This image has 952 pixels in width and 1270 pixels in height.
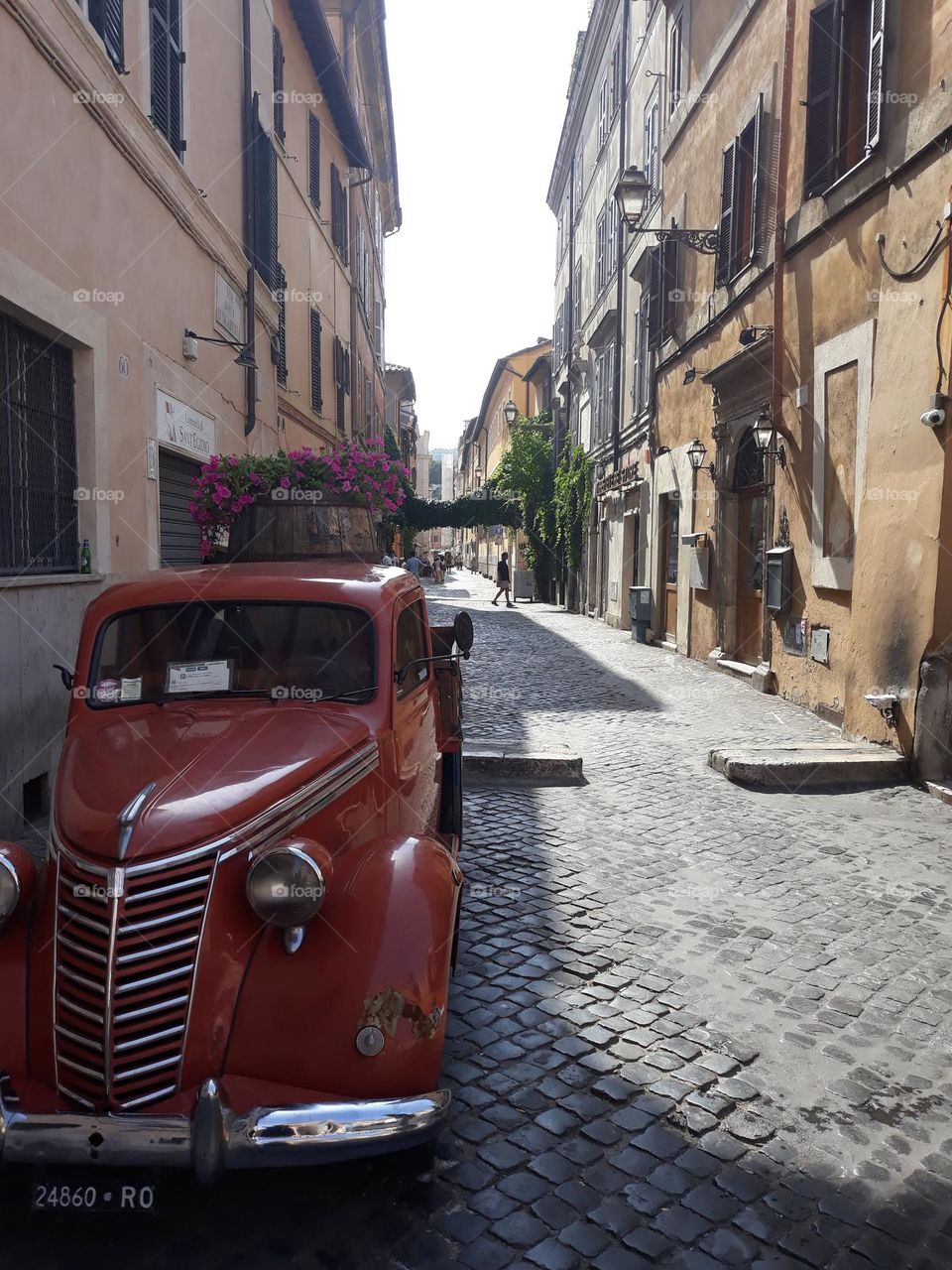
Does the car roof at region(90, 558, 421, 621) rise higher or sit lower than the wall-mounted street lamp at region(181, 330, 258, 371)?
lower

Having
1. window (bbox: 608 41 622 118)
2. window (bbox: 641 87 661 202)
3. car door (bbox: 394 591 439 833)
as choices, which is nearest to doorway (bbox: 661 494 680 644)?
window (bbox: 641 87 661 202)

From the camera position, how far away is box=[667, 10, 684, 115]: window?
14.0 m

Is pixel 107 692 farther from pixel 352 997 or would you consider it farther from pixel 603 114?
pixel 603 114

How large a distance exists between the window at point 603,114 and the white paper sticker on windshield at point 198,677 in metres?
22.3

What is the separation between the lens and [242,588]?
11.4ft

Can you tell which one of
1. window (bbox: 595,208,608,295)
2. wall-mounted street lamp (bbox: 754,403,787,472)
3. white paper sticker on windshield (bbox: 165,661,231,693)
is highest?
window (bbox: 595,208,608,295)

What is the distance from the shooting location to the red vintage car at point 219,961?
2.13m

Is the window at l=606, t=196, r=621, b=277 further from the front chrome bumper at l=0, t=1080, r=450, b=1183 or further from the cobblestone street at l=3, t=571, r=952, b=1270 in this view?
the front chrome bumper at l=0, t=1080, r=450, b=1183

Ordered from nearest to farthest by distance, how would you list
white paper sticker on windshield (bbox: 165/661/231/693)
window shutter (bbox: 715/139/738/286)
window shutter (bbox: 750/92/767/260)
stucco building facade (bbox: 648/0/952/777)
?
white paper sticker on windshield (bbox: 165/661/231/693)
stucco building facade (bbox: 648/0/952/777)
window shutter (bbox: 750/92/767/260)
window shutter (bbox: 715/139/738/286)

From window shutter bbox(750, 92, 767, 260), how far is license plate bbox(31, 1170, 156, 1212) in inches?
424

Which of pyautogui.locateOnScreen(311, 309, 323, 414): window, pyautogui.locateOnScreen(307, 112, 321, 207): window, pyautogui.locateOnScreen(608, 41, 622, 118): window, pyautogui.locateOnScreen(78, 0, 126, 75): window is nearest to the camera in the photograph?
pyautogui.locateOnScreen(78, 0, 126, 75): window

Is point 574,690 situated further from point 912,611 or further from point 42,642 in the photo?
point 42,642

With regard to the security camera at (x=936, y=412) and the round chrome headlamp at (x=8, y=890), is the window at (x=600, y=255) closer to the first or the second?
the security camera at (x=936, y=412)

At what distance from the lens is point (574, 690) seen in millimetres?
10945
